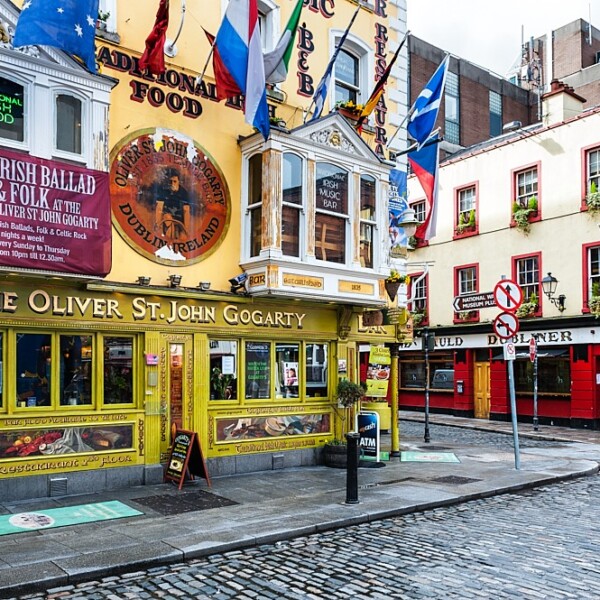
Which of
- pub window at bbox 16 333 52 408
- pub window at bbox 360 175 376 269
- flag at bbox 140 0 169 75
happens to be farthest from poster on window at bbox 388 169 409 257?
pub window at bbox 16 333 52 408

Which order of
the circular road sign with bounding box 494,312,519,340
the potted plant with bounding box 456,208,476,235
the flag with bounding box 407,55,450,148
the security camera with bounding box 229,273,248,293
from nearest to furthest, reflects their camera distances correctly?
the security camera with bounding box 229,273,248,293 → the circular road sign with bounding box 494,312,519,340 → the flag with bounding box 407,55,450,148 → the potted plant with bounding box 456,208,476,235

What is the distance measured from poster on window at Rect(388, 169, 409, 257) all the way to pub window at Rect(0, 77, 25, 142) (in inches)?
341

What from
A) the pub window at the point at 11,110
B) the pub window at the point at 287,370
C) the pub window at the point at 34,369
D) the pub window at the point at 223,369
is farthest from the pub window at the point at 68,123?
the pub window at the point at 287,370

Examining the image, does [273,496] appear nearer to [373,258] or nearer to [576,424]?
[373,258]

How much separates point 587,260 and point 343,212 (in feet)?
44.3

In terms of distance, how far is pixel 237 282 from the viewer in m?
12.8

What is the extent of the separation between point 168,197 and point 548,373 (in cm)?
1806

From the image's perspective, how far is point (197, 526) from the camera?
877 centimetres

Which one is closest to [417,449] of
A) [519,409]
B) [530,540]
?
[530,540]

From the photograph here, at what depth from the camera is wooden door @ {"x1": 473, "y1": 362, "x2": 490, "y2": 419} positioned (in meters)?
27.5

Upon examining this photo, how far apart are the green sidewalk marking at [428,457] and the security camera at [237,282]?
18.1 feet

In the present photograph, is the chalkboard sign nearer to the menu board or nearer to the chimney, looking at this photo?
the menu board

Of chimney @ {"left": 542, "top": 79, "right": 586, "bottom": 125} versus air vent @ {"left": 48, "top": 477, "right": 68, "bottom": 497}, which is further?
chimney @ {"left": 542, "top": 79, "right": 586, "bottom": 125}

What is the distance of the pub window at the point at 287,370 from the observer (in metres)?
13.8
